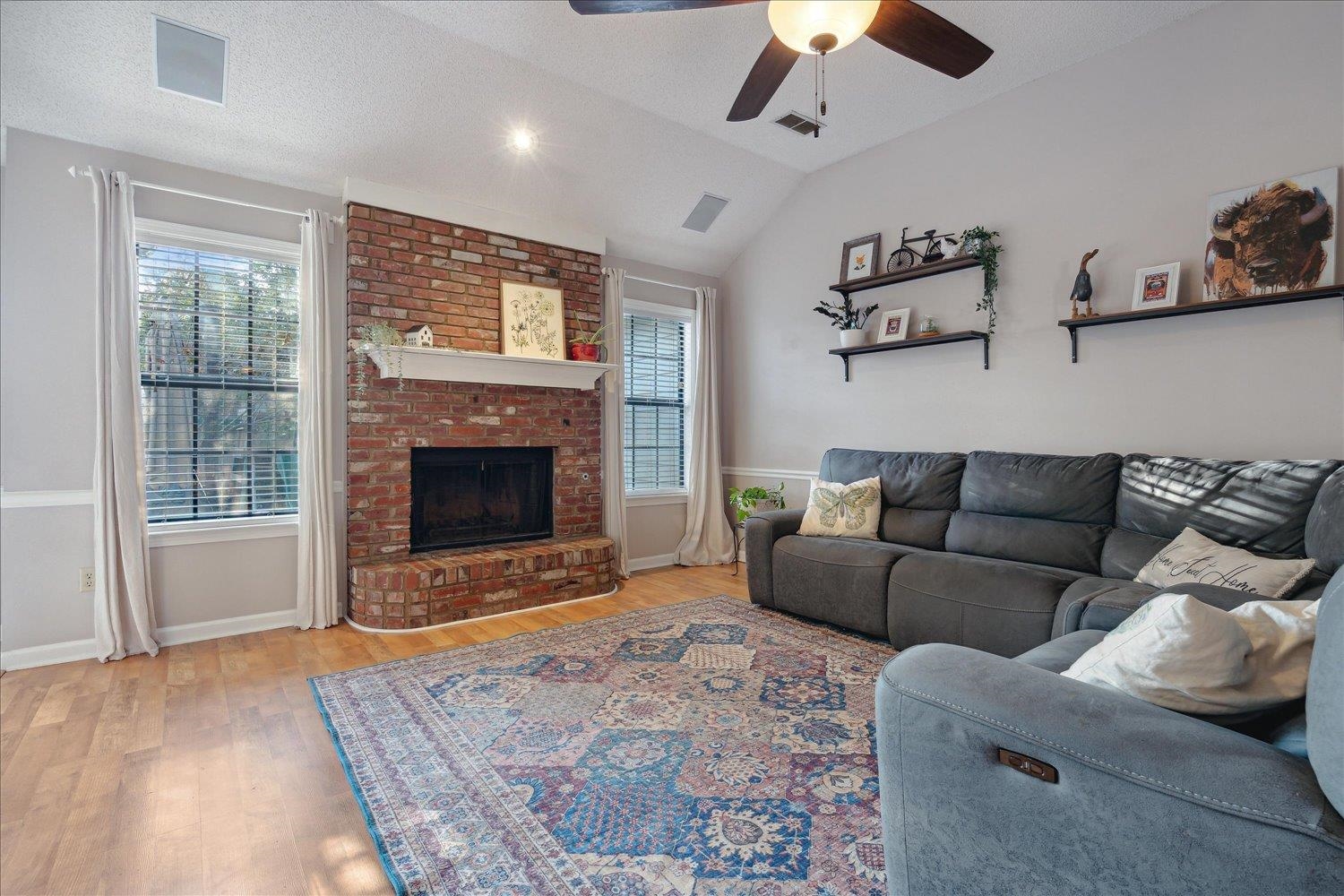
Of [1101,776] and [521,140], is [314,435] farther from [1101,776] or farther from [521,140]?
[1101,776]

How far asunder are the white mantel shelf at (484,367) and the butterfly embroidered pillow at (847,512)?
1839 millimetres

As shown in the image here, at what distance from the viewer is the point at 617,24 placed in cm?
321

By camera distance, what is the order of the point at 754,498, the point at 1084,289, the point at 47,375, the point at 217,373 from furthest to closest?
the point at 754,498 < the point at 217,373 < the point at 1084,289 < the point at 47,375

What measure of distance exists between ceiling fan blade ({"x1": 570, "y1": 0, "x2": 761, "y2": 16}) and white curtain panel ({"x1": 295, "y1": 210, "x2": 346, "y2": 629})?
2.42 metres

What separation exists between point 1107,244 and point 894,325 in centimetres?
126

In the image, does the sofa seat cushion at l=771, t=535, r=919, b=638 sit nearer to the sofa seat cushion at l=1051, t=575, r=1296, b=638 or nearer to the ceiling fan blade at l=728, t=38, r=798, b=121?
the sofa seat cushion at l=1051, t=575, r=1296, b=638

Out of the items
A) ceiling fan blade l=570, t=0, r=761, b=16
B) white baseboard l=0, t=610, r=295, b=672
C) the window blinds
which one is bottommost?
white baseboard l=0, t=610, r=295, b=672

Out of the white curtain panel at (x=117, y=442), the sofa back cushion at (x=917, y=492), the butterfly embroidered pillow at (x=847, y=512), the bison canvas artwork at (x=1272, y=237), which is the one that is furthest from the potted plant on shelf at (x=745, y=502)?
the white curtain panel at (x=117, y=442)

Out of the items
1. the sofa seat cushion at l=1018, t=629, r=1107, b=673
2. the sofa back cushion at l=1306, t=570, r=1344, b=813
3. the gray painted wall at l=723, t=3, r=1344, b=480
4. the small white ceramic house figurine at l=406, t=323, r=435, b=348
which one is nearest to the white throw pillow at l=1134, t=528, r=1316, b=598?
the sofa seat cushion at l=1018, t=629, r=1107, b=673

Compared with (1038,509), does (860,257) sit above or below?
above

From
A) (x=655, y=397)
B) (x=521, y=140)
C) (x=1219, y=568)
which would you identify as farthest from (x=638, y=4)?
(x=655, y=397)

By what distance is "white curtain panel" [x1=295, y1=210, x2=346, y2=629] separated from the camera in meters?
3.66

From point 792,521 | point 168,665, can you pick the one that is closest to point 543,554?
point 792,521

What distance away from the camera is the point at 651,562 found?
5.33 meters
